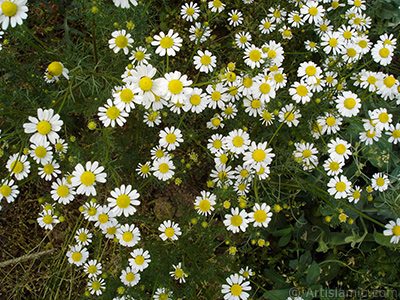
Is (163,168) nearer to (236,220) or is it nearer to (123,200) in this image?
(123,200)

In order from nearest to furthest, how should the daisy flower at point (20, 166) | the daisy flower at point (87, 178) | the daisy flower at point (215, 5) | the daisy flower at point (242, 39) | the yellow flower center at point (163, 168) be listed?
the daisy flower at point (87, 178) < the daisy flower at point (20, 166) < the yellow flower center at point (163, 168) < the daisy flower at point (215, 5) < the daisy flower at point (242, 39)

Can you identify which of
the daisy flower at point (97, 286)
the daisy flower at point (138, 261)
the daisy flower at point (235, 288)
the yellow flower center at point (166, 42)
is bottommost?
the daisy flower at point (97, 286)

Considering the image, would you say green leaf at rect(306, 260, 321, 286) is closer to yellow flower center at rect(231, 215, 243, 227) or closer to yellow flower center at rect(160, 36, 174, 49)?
yellow flower center at rect(231, 215, 243, 227)

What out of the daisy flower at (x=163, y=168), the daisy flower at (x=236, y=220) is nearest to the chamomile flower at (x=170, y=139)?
the daisy flower at (x=163, y=168)

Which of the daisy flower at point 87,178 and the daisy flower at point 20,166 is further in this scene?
the daisy flower at point 20,166

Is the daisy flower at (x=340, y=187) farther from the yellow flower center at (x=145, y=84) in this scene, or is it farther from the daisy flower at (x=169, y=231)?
the yellow flower center at (x=145, y=84)

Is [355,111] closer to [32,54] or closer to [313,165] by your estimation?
[313,165]
